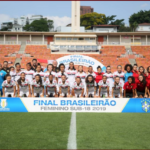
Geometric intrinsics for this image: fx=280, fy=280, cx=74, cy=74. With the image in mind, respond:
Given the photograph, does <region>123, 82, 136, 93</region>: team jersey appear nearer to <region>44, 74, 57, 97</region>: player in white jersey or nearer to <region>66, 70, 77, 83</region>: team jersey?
<region>66, 70, 77, 83</region>: team jersey

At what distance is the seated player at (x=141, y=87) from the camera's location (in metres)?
10.2

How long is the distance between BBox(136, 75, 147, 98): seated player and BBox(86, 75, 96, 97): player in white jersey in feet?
5.33

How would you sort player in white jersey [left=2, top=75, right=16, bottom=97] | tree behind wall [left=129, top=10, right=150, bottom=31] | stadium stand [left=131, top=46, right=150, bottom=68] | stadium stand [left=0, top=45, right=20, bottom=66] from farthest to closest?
tree behind wall [left=129, top=10, right=150, bottom=31] → stadium stand [left=0, top=45, right=20, bottom=66] → stadium stand [left=131, top=46, right=150, bottom=68] → player in white jersey [left=2, top=75, right=16, bottom=97]

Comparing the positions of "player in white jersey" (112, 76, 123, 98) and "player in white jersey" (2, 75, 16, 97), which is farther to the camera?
"player in white jersey" (2, 75, 16, 97)

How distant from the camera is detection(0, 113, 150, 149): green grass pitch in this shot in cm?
506

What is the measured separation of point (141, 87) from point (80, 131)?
15.6 ft

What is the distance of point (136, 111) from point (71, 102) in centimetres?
213

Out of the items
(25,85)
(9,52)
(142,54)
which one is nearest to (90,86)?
(25,85)

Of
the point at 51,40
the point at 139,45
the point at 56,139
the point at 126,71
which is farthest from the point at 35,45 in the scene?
the point at 56,139

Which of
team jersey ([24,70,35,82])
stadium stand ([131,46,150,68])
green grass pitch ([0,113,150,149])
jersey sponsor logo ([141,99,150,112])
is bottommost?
green grass pitch ([0,113,150,149])

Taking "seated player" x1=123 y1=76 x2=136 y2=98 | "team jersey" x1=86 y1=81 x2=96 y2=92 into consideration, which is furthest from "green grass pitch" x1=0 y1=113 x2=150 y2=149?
"team jersey" x1=86 y1=81 x2=96 y2=92

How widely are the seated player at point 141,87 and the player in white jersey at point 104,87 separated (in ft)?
3.76

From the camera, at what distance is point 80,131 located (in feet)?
20.3

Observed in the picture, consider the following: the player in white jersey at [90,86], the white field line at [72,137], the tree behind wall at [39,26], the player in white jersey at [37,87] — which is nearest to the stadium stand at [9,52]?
the player in white jersey at [37,87]
